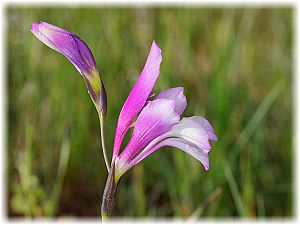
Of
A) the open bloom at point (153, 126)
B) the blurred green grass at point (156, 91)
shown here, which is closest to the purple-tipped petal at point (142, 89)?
the open bloom at point (153, 126)

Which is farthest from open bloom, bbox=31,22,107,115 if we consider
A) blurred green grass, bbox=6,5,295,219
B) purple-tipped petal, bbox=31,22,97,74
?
blurred green grass, bbox=6,5,295,219

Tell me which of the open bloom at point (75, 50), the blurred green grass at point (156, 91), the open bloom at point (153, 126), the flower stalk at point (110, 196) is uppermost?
the open bloom at point (75, 50)

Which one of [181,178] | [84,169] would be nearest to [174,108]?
[181,178]

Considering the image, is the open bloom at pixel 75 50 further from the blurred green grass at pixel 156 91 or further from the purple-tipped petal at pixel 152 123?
the blurred green grass at pixel 156 91

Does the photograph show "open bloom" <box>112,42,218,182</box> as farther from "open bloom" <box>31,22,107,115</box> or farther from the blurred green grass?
the blurred green grass

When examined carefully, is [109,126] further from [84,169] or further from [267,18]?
[267,18]

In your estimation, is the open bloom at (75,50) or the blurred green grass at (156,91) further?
the blurred green grass at (156,91)

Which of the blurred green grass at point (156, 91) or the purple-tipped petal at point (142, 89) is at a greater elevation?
the purple-tipped petal at point (142, 89)
